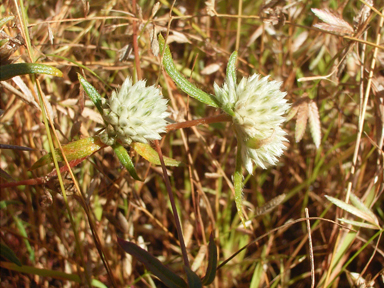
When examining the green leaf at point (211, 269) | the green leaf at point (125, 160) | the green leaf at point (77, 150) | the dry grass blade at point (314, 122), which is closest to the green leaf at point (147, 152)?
the green leaf at point (125, 160)

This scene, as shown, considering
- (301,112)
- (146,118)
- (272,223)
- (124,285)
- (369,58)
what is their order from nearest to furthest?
(146,118) → (301,112) → (124,285) → (369,58) → (272,223)

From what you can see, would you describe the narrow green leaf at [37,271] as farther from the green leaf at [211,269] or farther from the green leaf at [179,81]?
the green leaf at [179,81]

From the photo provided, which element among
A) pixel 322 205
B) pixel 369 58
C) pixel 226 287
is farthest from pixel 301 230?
pixel 369 58

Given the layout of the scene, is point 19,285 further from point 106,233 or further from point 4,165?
point 4,165

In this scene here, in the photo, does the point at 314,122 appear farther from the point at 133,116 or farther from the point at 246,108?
the point at 133,116

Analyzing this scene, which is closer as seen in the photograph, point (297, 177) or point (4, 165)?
point (4, 165)

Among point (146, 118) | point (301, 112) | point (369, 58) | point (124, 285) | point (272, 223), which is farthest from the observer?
point (272, 223)

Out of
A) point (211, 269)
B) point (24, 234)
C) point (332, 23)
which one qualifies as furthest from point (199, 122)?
point (24, 234)
